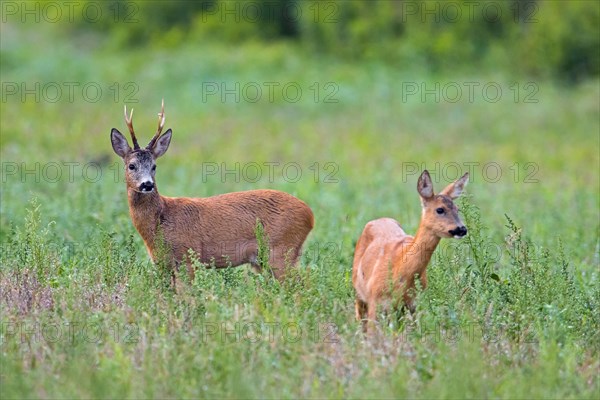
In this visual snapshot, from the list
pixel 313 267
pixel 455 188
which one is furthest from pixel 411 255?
pixel 313 267

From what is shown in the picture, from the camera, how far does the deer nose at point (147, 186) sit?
8.62 metres

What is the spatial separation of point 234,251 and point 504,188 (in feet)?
28.4

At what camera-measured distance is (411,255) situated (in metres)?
7.71

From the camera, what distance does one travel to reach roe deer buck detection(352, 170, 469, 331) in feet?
24.8

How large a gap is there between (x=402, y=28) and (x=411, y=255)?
25.7 m

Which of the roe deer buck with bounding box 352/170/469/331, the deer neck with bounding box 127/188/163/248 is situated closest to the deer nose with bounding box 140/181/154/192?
the deer neck with bounding box 127/188/163/248

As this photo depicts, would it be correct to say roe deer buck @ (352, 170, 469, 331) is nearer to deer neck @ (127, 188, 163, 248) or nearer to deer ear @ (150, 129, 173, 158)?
deer neck @ (127, 188, 163, 248)

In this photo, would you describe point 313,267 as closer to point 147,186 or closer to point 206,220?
point 206,220

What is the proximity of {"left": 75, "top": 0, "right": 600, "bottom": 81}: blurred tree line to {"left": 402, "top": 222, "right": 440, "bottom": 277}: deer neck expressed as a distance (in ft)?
67.1

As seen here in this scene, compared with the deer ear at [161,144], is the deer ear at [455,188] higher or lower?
lower

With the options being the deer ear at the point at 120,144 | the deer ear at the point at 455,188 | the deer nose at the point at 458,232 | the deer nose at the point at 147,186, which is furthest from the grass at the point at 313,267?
the deer ear at the point at 120,144

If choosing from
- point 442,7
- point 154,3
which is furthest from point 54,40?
point 442,7

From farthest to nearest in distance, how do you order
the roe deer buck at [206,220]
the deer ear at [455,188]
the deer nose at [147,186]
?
the roe deer buck at [206,220] → the deer nose at [147,186] → the deer ear at [455,188]

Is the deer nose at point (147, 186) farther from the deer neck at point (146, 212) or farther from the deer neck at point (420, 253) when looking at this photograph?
the deer neck at point (420, 253)
